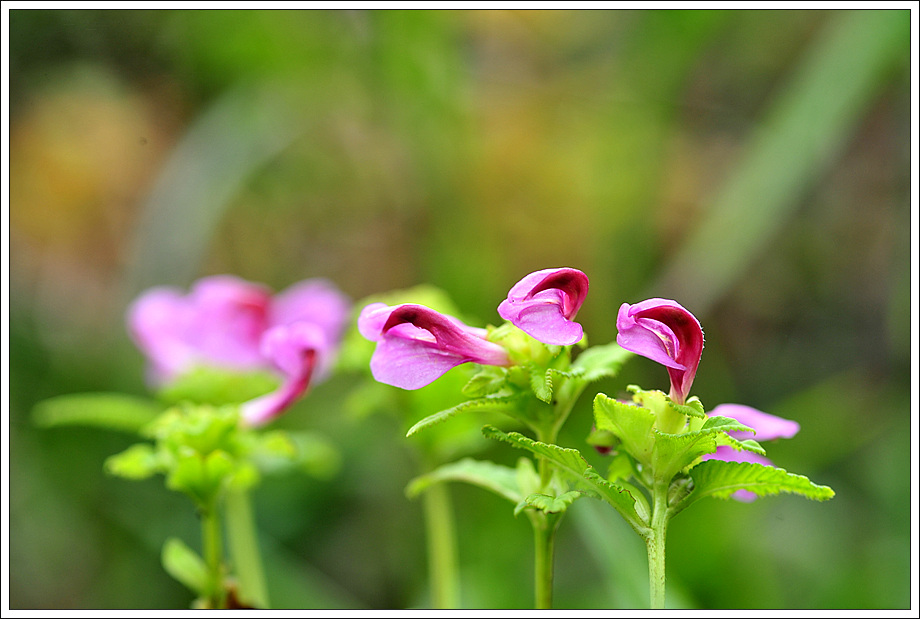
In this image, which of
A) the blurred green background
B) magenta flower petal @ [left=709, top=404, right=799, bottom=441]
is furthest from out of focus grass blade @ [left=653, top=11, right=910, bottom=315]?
magenta flower petal @ [left=709, top=404, right=799, bottom=441]

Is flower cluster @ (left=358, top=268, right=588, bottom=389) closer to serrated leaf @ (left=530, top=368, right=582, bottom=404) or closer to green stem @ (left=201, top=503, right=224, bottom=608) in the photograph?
serrated leaf @ (left=530, top=368, right=582, bottom=404)

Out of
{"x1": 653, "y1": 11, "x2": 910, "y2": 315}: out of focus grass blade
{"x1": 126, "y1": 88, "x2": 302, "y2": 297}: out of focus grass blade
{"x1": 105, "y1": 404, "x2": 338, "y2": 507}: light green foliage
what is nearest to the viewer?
{"x1": 105, "y1": 404, "x2": 338, "y2": 507}: light green foliage

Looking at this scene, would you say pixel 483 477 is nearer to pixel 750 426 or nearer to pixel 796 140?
pixel 750 426

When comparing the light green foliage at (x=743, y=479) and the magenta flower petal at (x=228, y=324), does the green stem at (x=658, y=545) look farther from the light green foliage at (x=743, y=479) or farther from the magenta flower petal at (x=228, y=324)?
the magenta flower petal at (x=228, y=324)

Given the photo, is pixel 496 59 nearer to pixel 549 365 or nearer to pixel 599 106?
pixel 599 106

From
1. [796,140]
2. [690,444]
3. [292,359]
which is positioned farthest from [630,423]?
[796,140]

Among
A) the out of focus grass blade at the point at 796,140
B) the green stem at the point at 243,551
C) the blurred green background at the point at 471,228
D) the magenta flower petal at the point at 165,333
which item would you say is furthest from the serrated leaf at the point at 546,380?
the out of focus grass blade at the point at 796,140
